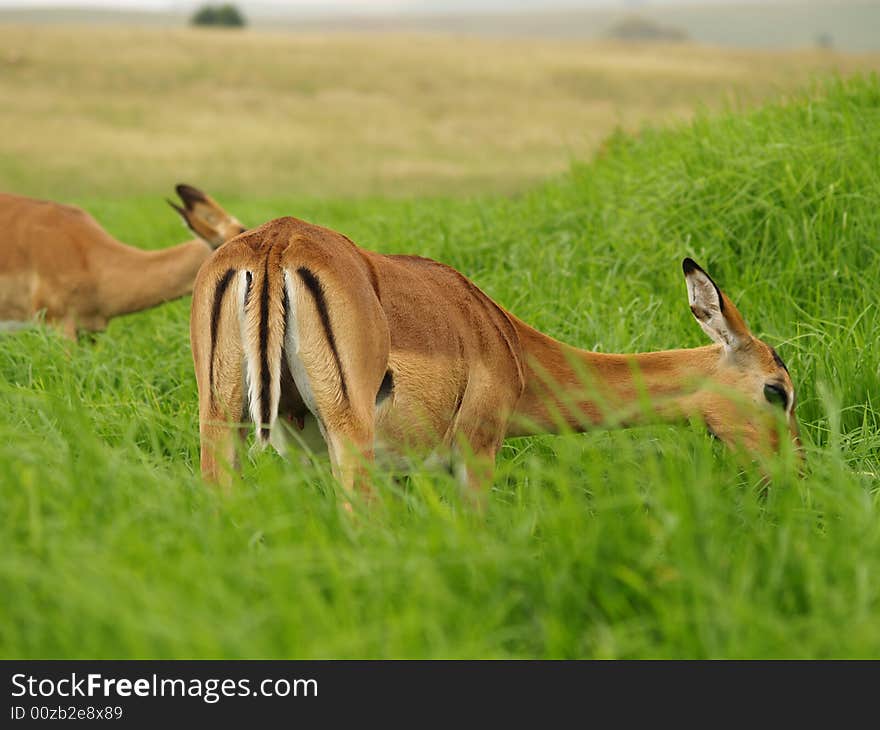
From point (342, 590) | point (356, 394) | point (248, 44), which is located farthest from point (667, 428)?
point (248, 44)

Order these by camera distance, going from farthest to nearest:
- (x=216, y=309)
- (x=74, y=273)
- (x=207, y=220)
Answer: (x=74, y=273) < (x=207, y=220) < (x=216, y=309)

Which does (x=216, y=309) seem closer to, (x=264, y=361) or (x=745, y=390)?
(x=264, y=361)

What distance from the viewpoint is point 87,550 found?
8.10 feet

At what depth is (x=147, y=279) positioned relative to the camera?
736 cm

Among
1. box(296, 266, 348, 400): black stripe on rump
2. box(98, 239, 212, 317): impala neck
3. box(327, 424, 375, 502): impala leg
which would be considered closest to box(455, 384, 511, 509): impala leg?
box(327, 424, 375, 502): impala leg

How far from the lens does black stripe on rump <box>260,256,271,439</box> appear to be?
10.4ft

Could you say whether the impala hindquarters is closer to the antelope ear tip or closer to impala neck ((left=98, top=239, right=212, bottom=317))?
the antelope ear tip

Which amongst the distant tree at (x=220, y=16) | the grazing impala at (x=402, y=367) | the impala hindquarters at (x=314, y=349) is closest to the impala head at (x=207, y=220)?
the grazing impala at (x=402, y=367)

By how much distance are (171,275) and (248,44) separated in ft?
121

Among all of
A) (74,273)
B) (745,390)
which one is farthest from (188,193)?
(745,390)

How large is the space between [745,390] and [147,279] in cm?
454

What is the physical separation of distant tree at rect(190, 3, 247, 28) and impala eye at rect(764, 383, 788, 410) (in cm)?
5998

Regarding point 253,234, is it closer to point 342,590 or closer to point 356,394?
point 356,394

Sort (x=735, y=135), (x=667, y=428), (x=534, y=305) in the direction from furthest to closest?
1. (x=735, y=135)
2. (x=534, y=305)
3. (x=667, y=428)
